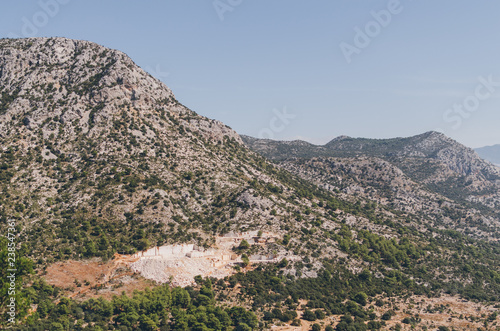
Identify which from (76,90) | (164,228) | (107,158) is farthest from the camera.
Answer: (76,90)

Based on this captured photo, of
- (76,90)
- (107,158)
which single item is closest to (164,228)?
(107,158)

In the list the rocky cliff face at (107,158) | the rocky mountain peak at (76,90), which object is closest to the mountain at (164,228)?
the rocky cliff face at (107,158)

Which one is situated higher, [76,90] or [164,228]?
[76,90]

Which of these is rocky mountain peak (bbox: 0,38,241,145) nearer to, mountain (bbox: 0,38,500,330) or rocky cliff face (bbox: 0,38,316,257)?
rocky cliff face (bbox: 0,38,316,257)

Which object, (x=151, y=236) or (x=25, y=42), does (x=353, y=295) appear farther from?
(x=25, y=42)

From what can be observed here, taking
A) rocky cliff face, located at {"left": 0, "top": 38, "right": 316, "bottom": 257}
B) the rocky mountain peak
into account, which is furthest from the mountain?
the rocky mountain peak

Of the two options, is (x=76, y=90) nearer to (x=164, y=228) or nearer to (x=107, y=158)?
(x=107, y=158)

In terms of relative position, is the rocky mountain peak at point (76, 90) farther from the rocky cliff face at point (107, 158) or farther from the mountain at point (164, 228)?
the mountain at point (164, 228)

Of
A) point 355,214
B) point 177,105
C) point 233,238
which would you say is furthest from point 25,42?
point 355,214
